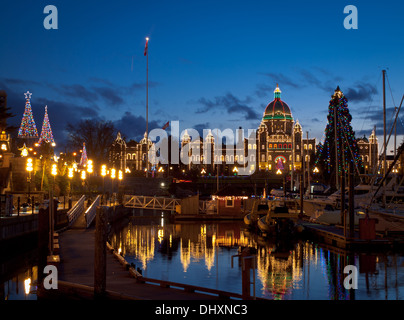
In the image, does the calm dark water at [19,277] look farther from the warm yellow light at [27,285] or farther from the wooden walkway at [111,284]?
the wooden walkway at [111,284]

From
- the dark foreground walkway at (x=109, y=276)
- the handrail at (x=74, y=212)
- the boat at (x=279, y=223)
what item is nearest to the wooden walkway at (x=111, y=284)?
the dark foreground walkway at (x=109, y=276)

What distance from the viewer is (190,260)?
3162 cm

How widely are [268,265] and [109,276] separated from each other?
11717 mm

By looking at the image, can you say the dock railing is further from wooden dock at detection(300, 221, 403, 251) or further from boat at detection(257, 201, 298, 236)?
boat at detection(257, 201, 298, 236)

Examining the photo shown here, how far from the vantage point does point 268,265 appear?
97.8 ft

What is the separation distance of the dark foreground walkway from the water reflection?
2885mm

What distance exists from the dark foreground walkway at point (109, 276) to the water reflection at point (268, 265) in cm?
289

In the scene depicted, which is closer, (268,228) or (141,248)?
(141,248)

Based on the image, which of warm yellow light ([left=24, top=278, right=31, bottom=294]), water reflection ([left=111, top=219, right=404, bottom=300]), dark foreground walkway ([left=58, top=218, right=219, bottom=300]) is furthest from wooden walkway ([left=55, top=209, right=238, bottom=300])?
water reflection ([left=111, top=219, right=404, bottom=300])

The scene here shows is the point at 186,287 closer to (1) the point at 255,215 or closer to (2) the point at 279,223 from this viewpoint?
(2) the point at 279,223

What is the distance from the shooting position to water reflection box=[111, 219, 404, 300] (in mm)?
23078
